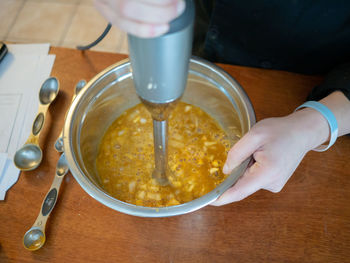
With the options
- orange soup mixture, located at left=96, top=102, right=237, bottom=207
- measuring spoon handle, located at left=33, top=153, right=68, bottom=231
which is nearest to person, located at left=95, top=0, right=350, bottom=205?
orange soup mixture, located at left=96, top=102, right=237, bottom=207

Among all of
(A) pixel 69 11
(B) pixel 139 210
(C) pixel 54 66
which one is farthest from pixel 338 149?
(A) pixel 69 11

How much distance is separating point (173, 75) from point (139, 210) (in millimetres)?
238

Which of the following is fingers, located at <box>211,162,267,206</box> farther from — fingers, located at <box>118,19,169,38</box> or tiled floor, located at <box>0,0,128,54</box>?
tiled floor, located at <box>0,0,128,54</box>

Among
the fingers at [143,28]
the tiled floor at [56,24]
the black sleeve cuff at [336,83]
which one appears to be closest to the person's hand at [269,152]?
the black sleeve cuff at [336,83]

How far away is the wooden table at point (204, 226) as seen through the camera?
0.58 metres

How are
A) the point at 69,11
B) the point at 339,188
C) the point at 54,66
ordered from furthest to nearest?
the point at 69,11
the point at 54,66
the point at 339,188

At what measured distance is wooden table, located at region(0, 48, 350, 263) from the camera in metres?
0.58

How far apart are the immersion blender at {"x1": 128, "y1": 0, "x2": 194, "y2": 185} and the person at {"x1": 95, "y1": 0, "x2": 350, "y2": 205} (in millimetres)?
23

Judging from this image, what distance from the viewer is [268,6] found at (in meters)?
0.76

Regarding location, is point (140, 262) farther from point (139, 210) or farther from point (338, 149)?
point (338, 149)

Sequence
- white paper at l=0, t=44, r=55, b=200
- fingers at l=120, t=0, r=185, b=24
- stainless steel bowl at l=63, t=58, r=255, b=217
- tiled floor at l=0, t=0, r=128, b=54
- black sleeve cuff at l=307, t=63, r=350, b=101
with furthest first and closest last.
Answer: tiled floor at l=0, t=0, r=128, b=54, white paper at l=0, t=44, r=55, b=200, black sleeve cuff at l=307, t=63, r=350, b=101, stainless steel bowl at l=63, t=58, r=255, b=217, fingers at l=120, t=0, r=185, b=24

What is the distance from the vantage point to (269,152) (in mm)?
550

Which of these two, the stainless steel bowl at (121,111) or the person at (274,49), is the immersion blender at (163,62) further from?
the stainless steel bowl at (121,111)

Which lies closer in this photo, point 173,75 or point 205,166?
point 173,75
